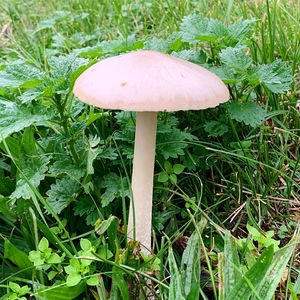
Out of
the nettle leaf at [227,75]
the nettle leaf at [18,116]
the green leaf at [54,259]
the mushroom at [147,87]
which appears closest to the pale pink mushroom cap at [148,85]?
the mushroom at [147,87]

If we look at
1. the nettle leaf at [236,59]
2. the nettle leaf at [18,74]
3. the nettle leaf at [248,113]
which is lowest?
the nettle leaf at [248,113]

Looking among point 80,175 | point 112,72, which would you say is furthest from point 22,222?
point 112,72

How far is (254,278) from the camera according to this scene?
3.74 feet

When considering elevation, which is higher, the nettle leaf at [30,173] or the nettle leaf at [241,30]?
the nettle leaf at [241,30]

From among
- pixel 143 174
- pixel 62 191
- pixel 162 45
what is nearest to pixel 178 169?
pixel 143 174

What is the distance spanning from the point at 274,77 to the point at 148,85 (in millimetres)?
773

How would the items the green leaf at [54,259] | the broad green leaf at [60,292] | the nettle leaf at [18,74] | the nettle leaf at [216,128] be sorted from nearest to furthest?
the broad green leaf at [60,292] < the green leaf at [54,259] < the nettle leaf at [18,74] < the nettle leaf at [216,128]

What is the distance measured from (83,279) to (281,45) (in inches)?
81.4

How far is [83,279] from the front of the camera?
4.32 ft

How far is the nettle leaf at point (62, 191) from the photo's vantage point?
1613 millimetres

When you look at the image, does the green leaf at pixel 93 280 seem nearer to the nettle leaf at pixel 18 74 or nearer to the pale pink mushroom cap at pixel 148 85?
the pale pink mushroom cap at pixel 148 85

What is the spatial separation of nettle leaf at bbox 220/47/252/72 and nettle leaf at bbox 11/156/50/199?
37.5 inches

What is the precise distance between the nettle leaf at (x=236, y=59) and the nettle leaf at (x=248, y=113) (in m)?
0.19

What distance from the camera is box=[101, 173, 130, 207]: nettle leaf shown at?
1616 mm
